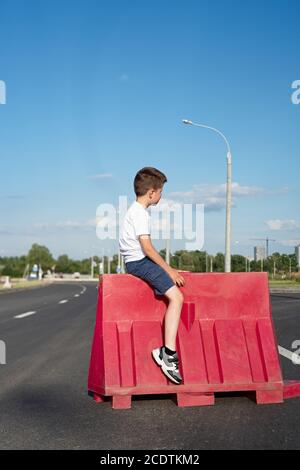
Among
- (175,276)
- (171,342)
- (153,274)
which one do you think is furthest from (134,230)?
(171,342)

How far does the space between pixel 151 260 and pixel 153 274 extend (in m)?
0.12

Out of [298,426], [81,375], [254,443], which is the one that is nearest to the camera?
[254,443]

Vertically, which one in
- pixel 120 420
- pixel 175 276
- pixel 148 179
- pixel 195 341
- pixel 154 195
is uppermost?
pixel 148 179

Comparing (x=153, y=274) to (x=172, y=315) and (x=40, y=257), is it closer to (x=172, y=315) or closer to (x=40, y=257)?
(x=172, y=315)

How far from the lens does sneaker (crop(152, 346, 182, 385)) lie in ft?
18.1

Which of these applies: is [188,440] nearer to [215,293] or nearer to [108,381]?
[108,381]

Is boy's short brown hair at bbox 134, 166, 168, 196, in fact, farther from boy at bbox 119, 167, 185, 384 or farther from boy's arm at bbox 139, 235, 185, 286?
boy's arm at bbox 139, 235, 185, 286

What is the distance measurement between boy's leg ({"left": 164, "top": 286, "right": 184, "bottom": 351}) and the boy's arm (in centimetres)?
8

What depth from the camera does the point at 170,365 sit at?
5539 mm

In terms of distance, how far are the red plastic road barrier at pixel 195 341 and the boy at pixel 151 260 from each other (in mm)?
117

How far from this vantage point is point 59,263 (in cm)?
19050

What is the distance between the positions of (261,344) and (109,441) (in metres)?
1.91

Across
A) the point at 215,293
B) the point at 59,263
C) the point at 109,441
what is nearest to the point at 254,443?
the point at 109,441

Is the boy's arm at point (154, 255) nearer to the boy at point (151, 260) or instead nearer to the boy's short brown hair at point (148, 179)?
the boy at point (151, 260)
